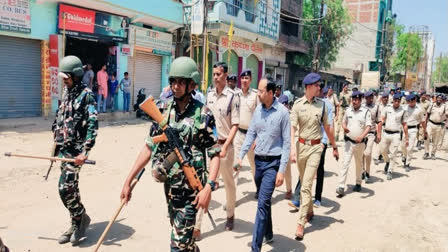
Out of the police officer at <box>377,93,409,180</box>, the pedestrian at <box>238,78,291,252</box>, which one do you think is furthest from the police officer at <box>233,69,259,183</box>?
the police officer at <box>377,93,409,180</box>

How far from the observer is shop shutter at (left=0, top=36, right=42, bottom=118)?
1123cm

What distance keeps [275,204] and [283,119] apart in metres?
2.06

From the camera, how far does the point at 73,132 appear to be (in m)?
3.55

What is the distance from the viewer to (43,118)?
11.8 m

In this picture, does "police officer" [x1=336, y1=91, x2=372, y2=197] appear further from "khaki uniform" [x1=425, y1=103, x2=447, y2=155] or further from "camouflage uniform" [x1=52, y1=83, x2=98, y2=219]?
"khaki uniform" [x1=425, y1=103, x2=447, y2=155]

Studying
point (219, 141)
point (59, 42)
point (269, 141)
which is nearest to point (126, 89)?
point (59, 42)

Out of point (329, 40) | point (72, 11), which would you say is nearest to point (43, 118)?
point (72, 11)

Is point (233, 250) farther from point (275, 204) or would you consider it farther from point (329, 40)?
point (329, 40)

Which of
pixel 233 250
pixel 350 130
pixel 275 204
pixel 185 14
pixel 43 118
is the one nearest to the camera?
pixel 233 250

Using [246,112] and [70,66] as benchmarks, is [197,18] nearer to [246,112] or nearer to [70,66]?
[246,112]

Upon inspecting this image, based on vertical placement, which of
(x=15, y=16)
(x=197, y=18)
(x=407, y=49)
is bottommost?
(x=15, y=16)

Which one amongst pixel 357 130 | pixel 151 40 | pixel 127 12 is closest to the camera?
pixel 357 130

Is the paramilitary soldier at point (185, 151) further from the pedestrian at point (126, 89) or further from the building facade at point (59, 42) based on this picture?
the pedestrian at point (126, 89)

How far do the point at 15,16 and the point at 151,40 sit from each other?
246 inches
